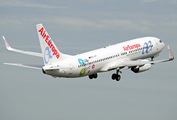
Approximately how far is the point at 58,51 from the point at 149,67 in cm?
1954

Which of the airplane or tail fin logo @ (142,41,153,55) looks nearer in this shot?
the airplane

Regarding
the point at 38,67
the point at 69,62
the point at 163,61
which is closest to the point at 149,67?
the point at 163,61

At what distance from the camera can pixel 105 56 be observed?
6838cm

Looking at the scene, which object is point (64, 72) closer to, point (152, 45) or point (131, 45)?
point (131, 45)

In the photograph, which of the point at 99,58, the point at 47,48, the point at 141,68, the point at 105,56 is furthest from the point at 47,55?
the point at 141,68

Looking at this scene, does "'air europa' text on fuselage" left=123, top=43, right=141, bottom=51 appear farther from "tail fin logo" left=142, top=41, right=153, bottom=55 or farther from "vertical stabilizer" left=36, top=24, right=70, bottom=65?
"vertical stabilizer" left=36, top=24, right=70, bottom=65

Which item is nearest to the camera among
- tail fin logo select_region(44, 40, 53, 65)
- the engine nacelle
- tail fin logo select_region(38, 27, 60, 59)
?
tail fin logo select_region(38, 27, 60, 59)

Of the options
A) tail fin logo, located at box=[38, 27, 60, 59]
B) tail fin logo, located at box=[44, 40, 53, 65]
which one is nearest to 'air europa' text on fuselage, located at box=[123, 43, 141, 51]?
tail fin logo, located at box=[38, 27, 60, 59]

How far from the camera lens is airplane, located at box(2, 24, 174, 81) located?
59763 millimetres

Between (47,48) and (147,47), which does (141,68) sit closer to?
(147,47)

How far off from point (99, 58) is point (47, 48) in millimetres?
11259

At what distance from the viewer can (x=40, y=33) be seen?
58.8 meters

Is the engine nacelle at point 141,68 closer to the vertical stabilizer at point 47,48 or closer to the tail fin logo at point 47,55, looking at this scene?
the vertical stabilizer at point 47,48

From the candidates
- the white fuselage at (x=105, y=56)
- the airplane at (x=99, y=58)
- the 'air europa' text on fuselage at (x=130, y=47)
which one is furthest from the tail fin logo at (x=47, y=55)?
the 'air europa' text on fuselage at (x=130, y=47)
